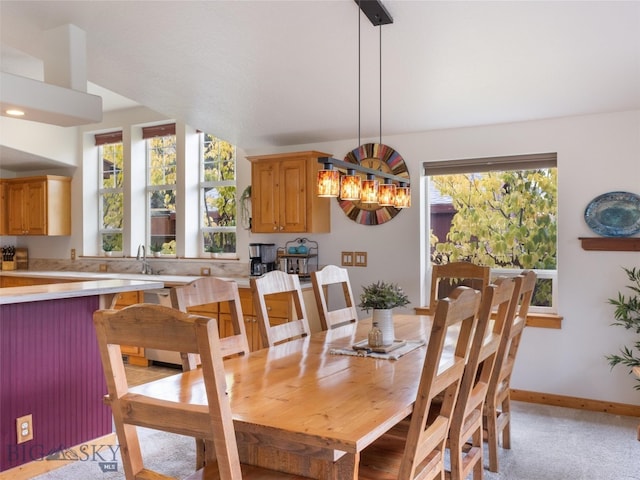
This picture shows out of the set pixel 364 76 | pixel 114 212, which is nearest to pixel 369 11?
pixel 364 76

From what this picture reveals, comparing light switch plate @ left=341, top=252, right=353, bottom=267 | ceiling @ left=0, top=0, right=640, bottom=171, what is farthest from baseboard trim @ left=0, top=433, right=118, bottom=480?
ceiling @ left=0, top=0, right=640, bottom=171

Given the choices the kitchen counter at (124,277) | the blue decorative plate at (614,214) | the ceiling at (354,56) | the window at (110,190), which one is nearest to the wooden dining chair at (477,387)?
the ceiling at (354,56)

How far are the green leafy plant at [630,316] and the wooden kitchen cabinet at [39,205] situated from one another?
6075mm

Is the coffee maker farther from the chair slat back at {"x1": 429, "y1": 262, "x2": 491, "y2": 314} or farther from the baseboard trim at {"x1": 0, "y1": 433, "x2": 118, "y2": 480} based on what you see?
the baseboard trim at {"x1": 0, "y1": 433, "x2": 118, "y2": 480}

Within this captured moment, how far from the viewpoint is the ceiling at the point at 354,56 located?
9.95 feet

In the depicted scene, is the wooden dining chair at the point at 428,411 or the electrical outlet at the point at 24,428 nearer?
the wooden dining chair at the point at 428,411

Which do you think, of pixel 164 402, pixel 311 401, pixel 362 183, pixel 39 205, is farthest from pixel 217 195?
pixel 164 402

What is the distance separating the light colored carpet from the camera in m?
2.96

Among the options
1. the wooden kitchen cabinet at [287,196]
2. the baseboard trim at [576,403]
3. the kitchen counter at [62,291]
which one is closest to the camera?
the kitchen counter at [62,291]

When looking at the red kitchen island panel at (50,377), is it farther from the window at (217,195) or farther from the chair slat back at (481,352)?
the window at (217,195)

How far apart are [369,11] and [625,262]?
2.48 m

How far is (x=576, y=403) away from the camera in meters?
4.00

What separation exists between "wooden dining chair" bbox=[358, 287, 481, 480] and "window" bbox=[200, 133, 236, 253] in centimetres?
401

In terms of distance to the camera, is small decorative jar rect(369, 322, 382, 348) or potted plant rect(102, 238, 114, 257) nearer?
small decorative jar rect(369, 322, 382, 348)
